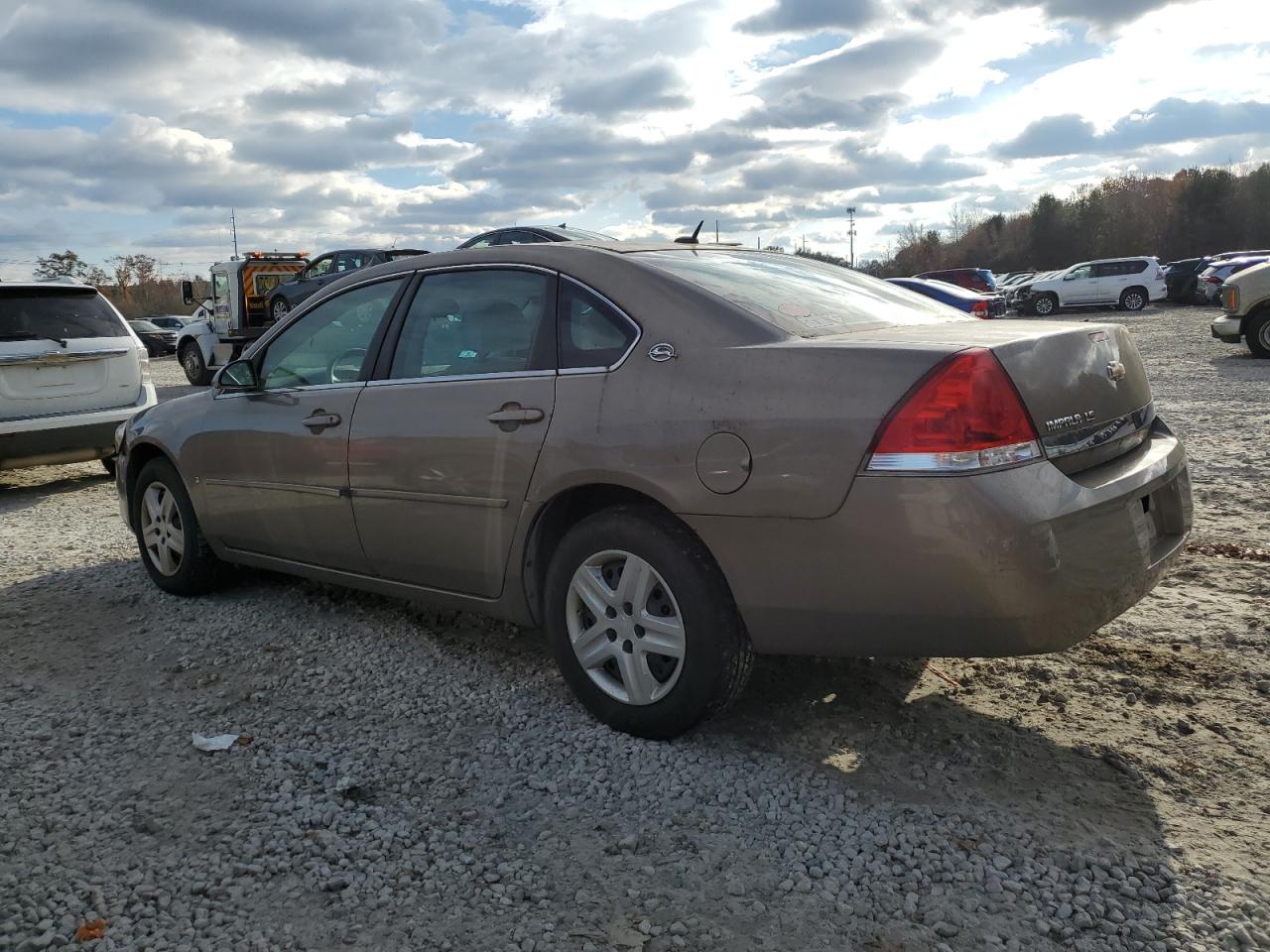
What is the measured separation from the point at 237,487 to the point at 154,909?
2524 millimetres

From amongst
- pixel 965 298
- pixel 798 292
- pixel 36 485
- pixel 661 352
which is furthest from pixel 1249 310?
pixel 36 485

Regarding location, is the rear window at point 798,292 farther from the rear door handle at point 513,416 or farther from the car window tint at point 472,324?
the rear door handle at point 513,416

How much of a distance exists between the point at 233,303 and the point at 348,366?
17.7 m

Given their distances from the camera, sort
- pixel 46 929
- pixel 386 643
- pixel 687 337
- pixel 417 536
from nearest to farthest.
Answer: pixel 46 929
pixel 687 337
pixel 417 536
pixel 386 643

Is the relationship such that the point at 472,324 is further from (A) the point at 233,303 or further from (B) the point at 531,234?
(A) the point at 233,303

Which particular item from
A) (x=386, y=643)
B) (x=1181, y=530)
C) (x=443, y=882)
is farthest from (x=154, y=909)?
(x=1181, y=530)

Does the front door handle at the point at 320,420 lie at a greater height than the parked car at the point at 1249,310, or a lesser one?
lesser

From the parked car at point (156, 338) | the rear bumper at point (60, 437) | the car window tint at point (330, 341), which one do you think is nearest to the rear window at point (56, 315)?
the rear bumper at point (60, 437)

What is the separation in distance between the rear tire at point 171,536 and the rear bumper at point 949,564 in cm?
314

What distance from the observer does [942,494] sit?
2615 millimetres

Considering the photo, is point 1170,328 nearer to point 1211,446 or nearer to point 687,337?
point 1211,446

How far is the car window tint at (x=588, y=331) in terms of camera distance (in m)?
3.30

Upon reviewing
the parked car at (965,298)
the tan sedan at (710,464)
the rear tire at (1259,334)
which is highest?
the parked car at (965,298)

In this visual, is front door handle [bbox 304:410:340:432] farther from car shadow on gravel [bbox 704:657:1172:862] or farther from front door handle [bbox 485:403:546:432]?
car shadow on gravel [bbox 704:657:1172:862]
